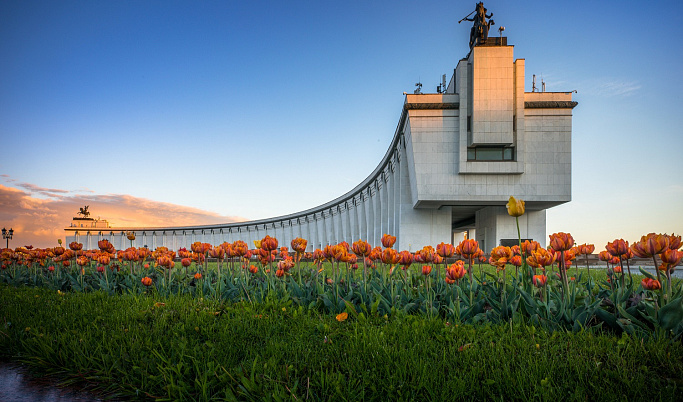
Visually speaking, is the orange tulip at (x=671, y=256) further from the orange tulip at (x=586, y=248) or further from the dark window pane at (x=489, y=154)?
the dark window pane at (x=489, y=154)

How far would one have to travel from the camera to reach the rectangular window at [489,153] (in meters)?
29.0

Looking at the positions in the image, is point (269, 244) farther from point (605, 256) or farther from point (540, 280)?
point (605, 256)

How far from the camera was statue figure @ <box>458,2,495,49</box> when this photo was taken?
30000 mm

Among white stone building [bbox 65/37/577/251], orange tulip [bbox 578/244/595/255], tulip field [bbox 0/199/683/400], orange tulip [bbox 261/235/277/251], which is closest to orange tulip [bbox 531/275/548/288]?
tulip field [bbox 0/199/683/400]

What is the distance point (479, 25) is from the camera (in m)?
30.2

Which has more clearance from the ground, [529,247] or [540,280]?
[529,247]

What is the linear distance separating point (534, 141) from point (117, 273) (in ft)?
95.1

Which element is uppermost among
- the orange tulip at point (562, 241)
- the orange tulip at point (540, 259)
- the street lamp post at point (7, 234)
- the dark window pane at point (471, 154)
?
the dark window pane at point (471, 154)

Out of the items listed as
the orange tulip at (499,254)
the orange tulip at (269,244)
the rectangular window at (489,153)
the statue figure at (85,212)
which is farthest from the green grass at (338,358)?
the statue figure at (85,212)

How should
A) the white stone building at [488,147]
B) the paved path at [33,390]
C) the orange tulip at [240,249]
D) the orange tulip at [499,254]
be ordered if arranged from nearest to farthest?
1. the paved path at [33,390]
2. the orange tulip at [499,254]
3. the orange tulip at [240,249]
4. the white stone building at [488,147]

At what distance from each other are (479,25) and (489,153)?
32.5ft

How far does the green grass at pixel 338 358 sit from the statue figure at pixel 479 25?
1221 inches

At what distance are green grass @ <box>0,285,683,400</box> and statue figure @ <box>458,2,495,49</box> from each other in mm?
31006

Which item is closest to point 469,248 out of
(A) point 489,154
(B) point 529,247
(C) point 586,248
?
(B) point 529,247
